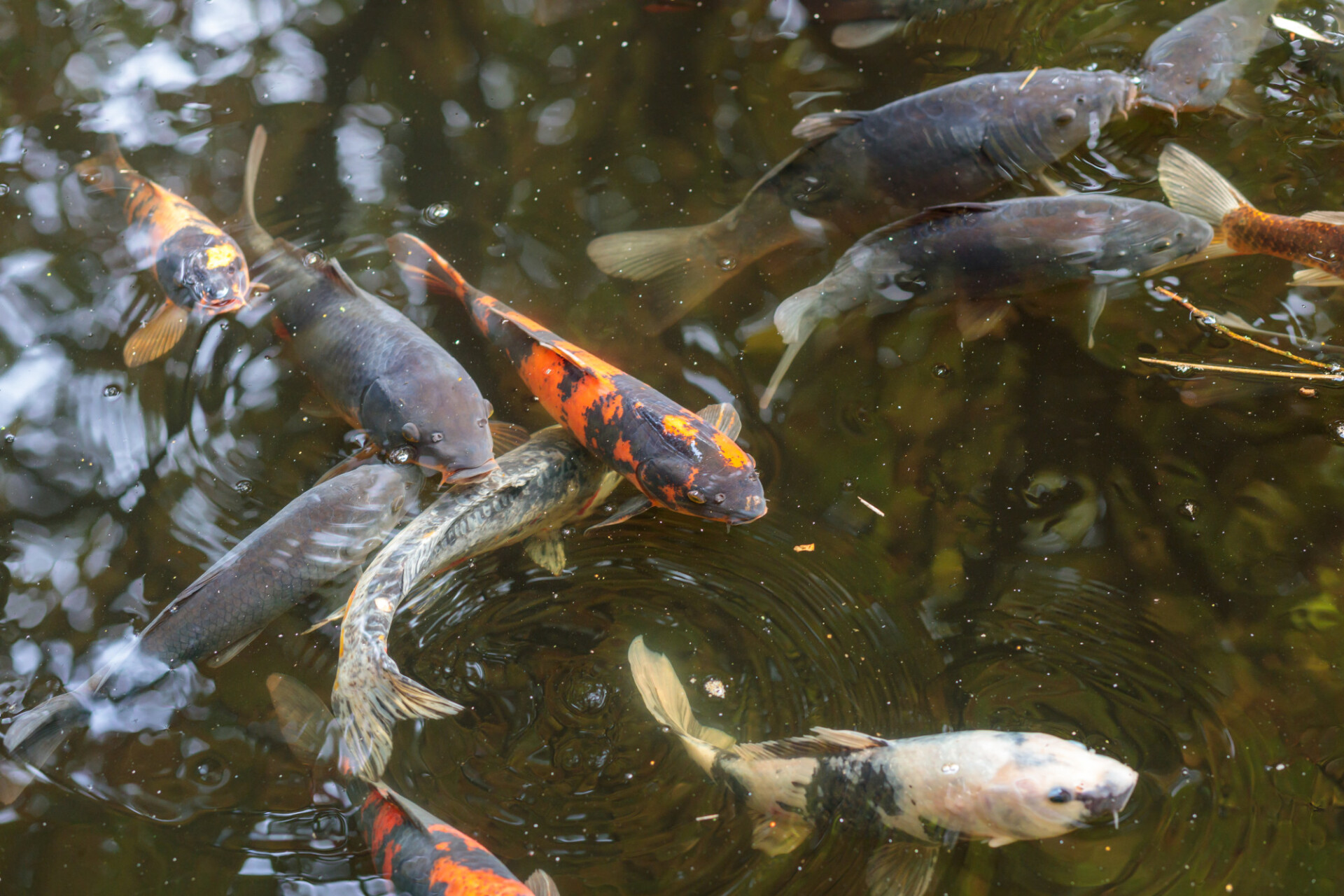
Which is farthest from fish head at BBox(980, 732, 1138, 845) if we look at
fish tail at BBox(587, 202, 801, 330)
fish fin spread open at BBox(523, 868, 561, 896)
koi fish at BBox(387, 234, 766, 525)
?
fish tail at BBox(587, 202, 801, 330)

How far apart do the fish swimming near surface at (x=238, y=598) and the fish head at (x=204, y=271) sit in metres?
1.14

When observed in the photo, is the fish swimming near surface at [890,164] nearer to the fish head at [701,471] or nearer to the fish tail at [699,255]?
the fish tail at [699,255]

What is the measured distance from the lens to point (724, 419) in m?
3.51

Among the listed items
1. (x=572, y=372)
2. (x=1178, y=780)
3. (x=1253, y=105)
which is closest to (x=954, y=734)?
(x=1178, y=780)

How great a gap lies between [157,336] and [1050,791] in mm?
4168

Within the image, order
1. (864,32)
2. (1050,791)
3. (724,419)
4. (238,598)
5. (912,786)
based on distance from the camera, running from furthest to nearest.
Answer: (864,32), (724,419), (238,598), (912,786), (1050,791)

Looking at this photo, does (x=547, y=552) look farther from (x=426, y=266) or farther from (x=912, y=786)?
(x=912, y=786)

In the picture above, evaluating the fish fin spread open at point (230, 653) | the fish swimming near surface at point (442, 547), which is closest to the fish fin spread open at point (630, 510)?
the fish swimming near surface at point (442, 547)

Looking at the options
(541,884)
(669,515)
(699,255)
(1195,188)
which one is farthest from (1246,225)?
(541,884)

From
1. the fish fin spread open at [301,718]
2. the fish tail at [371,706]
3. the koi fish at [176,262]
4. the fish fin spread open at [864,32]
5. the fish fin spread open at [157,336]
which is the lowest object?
the fish fin spread open at [301,718]

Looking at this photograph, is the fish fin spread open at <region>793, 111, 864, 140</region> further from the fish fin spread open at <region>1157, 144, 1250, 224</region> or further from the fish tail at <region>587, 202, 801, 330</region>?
the fish fin spread open at <region>1157, 144, 1250, 224</region>

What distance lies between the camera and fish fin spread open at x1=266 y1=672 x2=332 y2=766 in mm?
3145

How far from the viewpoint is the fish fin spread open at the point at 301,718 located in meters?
3.14

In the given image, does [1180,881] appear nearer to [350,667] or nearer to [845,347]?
[845,347]
